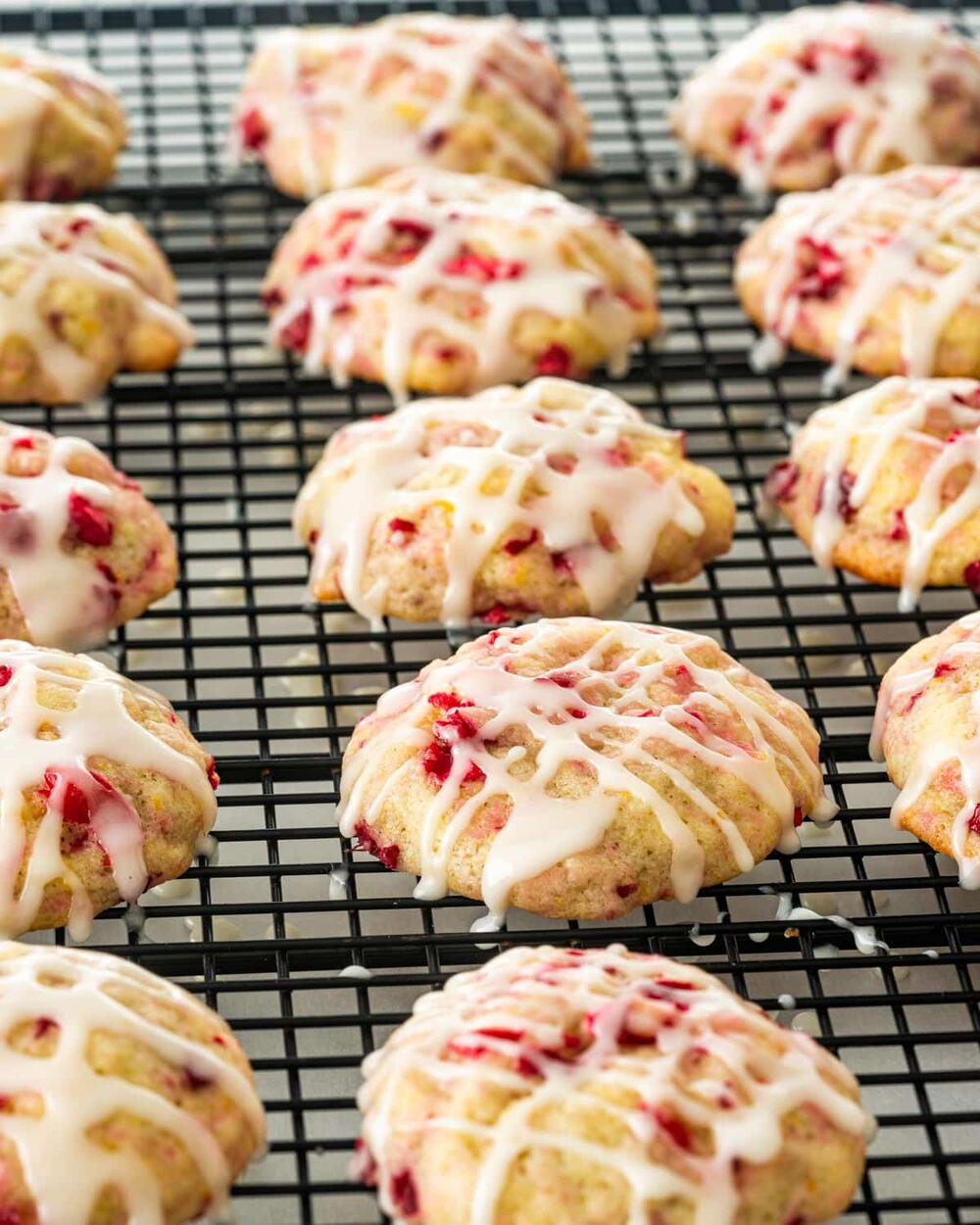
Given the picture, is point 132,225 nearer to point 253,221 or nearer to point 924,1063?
point 253,221

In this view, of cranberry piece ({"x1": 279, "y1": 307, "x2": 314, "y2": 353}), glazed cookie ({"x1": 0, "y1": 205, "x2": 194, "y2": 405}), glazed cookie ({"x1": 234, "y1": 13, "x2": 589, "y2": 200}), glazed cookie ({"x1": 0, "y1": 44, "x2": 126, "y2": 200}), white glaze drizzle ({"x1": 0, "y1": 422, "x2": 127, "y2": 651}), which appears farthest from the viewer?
glazed cookie ({"x1": 234, "y1": 13, "x2": 589, "y2": 200})

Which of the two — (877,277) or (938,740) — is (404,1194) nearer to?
(938,740)

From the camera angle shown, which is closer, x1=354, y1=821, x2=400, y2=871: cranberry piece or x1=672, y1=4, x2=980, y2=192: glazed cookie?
x1=354, y1=821, x2=400, y2=871: cranberry piece

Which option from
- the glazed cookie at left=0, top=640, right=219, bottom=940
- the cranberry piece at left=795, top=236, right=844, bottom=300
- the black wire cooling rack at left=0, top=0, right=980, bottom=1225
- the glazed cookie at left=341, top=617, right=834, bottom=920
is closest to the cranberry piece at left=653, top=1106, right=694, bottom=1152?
the black wire cooling rack at left=0, top=0, right=980, bottom=1225

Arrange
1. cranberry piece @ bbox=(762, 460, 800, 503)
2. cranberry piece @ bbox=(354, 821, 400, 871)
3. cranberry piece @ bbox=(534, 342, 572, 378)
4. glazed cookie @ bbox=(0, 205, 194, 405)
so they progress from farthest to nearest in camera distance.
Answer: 1. cranberry piece @ bbox=(534, 342, 572, 378)
2. glazed cookie @ bbox=(0, 205, 194, 405)
3. cranberry piece @ bbox=(762, 460, 800, 503)
4. cranberry piece @ bbox=(354, 821, 400, 871)

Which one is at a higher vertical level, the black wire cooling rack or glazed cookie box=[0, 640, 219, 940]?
glazed cookie box=[0, 640, 219, 940]

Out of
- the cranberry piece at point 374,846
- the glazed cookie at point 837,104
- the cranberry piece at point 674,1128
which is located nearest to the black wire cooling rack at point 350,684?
the cranberry piece at point 374,846

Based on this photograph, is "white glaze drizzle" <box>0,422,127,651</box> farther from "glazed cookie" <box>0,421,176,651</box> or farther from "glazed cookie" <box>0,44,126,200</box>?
"glazed cookie" <box>0,44,126,200</box>
